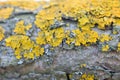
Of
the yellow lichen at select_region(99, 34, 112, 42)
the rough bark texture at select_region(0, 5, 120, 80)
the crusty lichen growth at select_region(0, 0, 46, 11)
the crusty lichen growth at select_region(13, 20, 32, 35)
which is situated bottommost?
the rough bark texture at select_region(0, 5, 120, 80)

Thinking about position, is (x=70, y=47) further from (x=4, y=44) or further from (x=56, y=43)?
(x=4, y=44)

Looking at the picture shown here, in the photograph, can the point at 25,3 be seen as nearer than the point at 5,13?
No

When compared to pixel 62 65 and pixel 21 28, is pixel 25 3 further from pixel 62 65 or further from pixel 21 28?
pixel 62 65

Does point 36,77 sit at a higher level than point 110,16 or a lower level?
lower

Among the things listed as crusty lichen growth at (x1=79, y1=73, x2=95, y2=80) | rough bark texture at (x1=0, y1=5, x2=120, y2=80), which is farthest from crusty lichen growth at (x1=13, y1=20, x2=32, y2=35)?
crusty lichen growth at (x1=79, y1=73, x2=95, y2=80)

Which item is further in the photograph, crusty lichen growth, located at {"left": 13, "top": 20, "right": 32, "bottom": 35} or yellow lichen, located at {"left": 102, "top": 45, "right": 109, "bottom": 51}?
crusty lichen growth, located at {"left": 13, "top": 20, "right": 32, "bottom": 35}

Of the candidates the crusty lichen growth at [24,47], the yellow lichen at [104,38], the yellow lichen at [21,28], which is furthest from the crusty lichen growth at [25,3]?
the yellow lichen at [104,38]

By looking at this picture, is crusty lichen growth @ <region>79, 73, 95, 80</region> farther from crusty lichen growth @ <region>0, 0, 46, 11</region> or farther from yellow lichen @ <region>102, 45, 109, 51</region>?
crusty lichen growth @ <region>0, 0, 46, 11</region>

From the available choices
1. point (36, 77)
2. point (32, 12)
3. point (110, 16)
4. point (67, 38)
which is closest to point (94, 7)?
point (110, 16)

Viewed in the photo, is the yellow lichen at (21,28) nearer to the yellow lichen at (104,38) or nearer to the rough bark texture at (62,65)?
the rough bark texture at (62,65)

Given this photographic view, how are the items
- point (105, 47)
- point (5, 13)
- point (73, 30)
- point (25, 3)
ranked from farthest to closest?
1. point (25, 3)
2. point (5, 13)
3. point (73, 30)
4. point (105, 47)

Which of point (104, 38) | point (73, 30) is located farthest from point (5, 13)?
point (104, 38)
